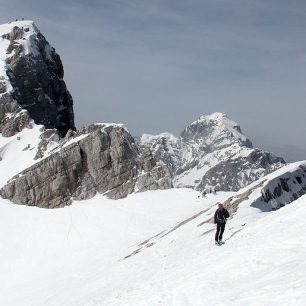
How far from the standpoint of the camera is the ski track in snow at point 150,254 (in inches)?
712

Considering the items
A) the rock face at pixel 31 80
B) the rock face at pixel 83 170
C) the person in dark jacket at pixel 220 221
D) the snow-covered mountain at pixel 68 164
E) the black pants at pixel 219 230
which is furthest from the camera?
the rock face at pixel 31 80

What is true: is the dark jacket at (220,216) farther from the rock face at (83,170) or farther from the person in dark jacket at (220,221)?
the rock face at (83,170)

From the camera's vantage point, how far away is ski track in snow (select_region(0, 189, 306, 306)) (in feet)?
59.4

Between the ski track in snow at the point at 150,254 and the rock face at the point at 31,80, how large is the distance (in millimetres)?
32388

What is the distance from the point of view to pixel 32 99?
350 ft

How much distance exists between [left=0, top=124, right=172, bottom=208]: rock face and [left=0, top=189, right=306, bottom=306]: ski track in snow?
3211 mm

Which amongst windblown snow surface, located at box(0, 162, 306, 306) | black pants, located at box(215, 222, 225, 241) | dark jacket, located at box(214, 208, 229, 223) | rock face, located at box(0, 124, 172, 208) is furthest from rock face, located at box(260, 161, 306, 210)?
rock face, located at box(0, 124, 172, 208)

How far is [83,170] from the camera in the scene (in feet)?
260

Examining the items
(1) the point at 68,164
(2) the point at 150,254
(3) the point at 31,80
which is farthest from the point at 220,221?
(3) the point at 31,80

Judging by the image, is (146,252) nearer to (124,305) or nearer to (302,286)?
(124,305)

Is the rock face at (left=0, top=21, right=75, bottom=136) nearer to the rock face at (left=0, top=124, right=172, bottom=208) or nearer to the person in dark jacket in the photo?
the rock face at (left=0, top=124, right=172, bottom=208)

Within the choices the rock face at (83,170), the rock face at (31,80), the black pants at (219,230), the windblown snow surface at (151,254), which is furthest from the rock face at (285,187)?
the rock face at (31,80)

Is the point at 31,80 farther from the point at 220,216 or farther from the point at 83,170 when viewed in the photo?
the point at 220,216

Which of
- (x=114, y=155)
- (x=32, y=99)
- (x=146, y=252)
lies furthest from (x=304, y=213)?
(x=32, y=99)
